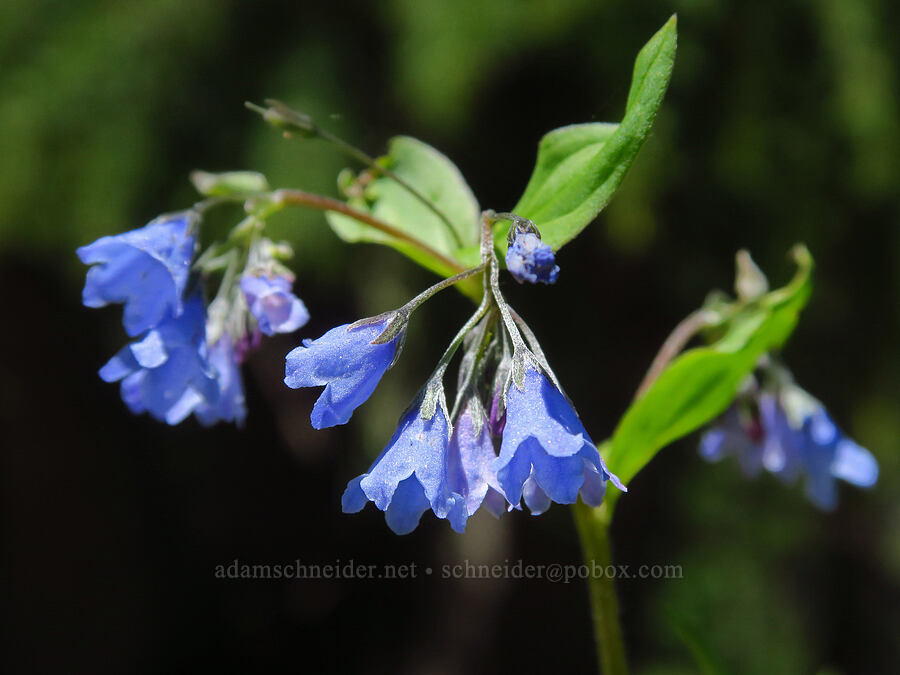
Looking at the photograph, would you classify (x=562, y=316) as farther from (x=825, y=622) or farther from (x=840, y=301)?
(x=825, y=622)

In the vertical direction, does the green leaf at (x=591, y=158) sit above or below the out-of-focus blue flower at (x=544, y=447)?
above

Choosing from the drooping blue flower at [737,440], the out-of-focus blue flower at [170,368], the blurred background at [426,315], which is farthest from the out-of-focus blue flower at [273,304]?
the blurred background at [426,315]

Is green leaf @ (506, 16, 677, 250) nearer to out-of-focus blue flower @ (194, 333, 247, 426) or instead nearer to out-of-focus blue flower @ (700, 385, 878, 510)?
out-of-focus blue flower @ (194, 333, 247, 426)

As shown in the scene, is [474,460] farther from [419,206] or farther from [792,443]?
[792,443]

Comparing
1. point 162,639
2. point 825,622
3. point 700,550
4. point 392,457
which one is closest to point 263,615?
point 162,639

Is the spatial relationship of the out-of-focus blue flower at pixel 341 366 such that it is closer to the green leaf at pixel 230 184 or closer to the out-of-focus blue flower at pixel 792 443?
the green leaf at pixel 230 184

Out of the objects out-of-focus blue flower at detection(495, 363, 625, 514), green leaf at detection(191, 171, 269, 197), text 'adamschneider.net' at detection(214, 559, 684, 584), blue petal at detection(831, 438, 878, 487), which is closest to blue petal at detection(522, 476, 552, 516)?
out-of-focus blue flower at detection(495, 363, 625, 514)
